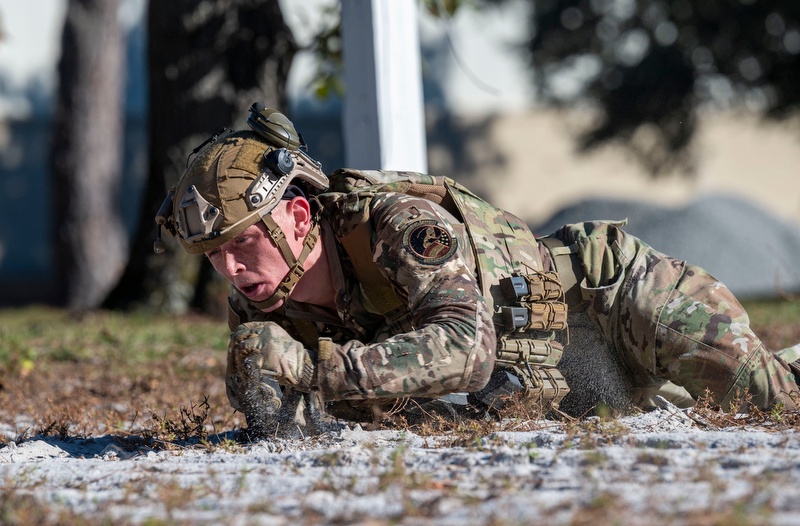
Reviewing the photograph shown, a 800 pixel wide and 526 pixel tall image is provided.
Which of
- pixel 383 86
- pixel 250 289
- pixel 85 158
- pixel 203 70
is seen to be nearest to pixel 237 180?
pixel 250 289

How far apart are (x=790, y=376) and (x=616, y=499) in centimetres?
178

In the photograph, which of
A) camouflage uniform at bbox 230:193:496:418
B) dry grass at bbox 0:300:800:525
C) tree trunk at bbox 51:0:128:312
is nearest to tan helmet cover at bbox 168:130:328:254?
camouflage uniform at bbox 230:193:496:418

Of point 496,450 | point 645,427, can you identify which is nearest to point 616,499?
point 496,450

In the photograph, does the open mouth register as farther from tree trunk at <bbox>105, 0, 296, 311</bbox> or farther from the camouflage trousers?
tree trunk at <bbox>105, 0, 296, 311</bbox>

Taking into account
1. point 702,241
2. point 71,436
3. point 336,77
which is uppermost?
point 336,77

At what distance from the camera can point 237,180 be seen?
11.6 ft

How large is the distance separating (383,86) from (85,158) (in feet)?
30.5

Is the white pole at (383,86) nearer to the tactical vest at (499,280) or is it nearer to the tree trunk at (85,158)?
the tactical vest at (499,280)

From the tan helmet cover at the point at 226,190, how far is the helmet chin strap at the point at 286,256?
6 centimetres

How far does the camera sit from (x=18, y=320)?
1123 centimetres

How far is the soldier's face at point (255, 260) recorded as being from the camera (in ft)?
11.7

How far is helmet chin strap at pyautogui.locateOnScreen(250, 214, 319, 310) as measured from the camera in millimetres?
3576

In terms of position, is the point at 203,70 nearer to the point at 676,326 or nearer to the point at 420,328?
the point at 676,326

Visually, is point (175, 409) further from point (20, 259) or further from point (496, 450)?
point (20, 259)
